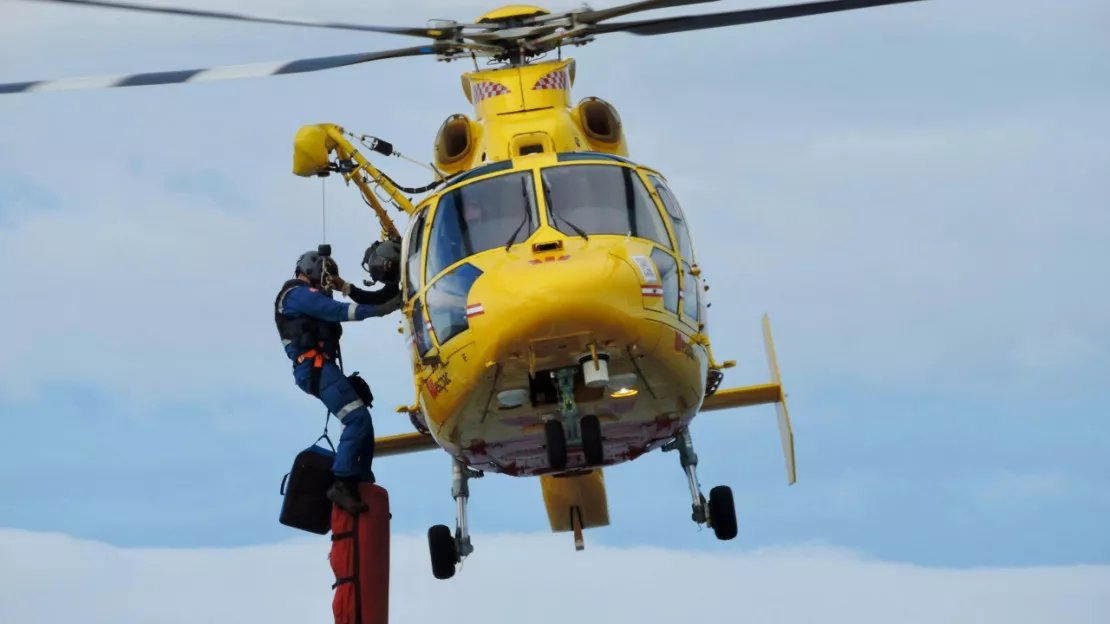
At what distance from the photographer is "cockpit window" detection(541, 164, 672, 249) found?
15.1 meters

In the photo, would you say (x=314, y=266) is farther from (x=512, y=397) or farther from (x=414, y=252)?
(x=512, y=397)

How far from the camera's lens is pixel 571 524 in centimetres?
1967

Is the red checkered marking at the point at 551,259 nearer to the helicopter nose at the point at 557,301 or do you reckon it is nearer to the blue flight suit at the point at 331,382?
the helicopter nose at the point at 557,301

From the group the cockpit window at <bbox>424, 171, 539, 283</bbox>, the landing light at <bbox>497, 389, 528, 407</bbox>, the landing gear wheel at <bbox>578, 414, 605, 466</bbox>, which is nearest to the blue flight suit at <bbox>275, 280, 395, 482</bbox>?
the cockpit window at <bbox>424, 171, 539, 283</bbox>

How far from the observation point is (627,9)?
57.0ft

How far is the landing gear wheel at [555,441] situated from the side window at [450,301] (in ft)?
3.74

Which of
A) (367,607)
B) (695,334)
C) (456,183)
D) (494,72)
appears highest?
(494,72)

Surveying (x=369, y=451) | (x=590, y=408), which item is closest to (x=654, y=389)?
(x=590, y=408)

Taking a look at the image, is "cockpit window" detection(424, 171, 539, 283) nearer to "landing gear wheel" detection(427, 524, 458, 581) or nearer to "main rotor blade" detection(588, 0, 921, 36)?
"main rotor blade" detection(588, 0, 921, 36)

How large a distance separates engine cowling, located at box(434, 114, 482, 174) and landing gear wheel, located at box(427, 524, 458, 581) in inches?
143

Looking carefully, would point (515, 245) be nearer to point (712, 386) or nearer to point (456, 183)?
point (456, 183)

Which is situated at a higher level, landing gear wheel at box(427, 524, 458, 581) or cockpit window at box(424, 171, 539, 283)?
→ cockpit window at box(424, 171, 539, 283)

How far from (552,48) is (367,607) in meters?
6.02

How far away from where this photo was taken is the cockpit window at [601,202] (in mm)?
15141
